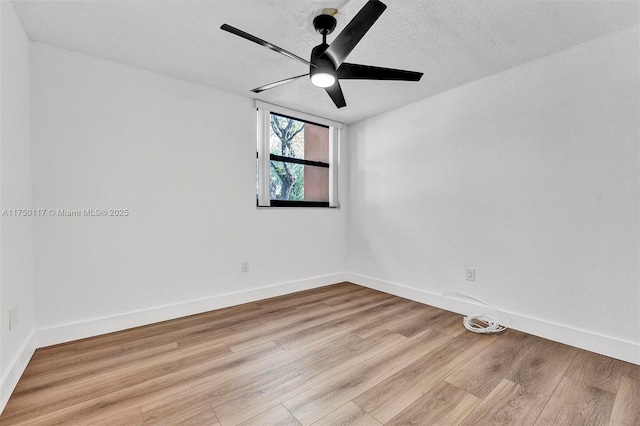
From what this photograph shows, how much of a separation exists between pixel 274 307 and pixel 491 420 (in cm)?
208

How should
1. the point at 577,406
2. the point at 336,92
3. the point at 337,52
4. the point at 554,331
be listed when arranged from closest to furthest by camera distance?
the point at 577,406, the point at 337,52, the point at 336,92, the point at 554,331

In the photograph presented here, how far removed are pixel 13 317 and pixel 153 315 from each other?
3.24ft

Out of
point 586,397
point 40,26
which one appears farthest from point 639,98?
point 40,26

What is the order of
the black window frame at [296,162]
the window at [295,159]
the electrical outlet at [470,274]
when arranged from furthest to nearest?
the black window frame at [296,162] → the window at [295,159] → the electrical outlet at [470,274]

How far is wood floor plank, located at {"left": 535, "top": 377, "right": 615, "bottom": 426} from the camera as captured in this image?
4.59 feet

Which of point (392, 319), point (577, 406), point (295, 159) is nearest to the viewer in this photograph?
point (577, 406)

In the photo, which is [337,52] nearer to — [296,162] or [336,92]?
[336,92]

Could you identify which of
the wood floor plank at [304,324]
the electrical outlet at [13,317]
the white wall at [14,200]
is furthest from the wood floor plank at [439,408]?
the electrical outlet at [13,317]

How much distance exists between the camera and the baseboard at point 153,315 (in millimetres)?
2186

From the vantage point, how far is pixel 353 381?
1.71 metres

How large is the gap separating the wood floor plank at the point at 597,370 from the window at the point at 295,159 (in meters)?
2.86

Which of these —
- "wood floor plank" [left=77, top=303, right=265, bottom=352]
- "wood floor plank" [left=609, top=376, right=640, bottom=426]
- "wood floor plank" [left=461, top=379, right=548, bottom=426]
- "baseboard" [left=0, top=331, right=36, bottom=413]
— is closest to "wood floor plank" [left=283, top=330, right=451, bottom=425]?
"wood floor plank" [left=461, top=379, right=548, bottom=426]

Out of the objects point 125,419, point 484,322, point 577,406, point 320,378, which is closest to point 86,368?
point 125,419

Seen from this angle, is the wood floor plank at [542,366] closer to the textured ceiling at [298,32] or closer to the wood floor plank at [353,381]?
the wood floor plank at [353,381]
